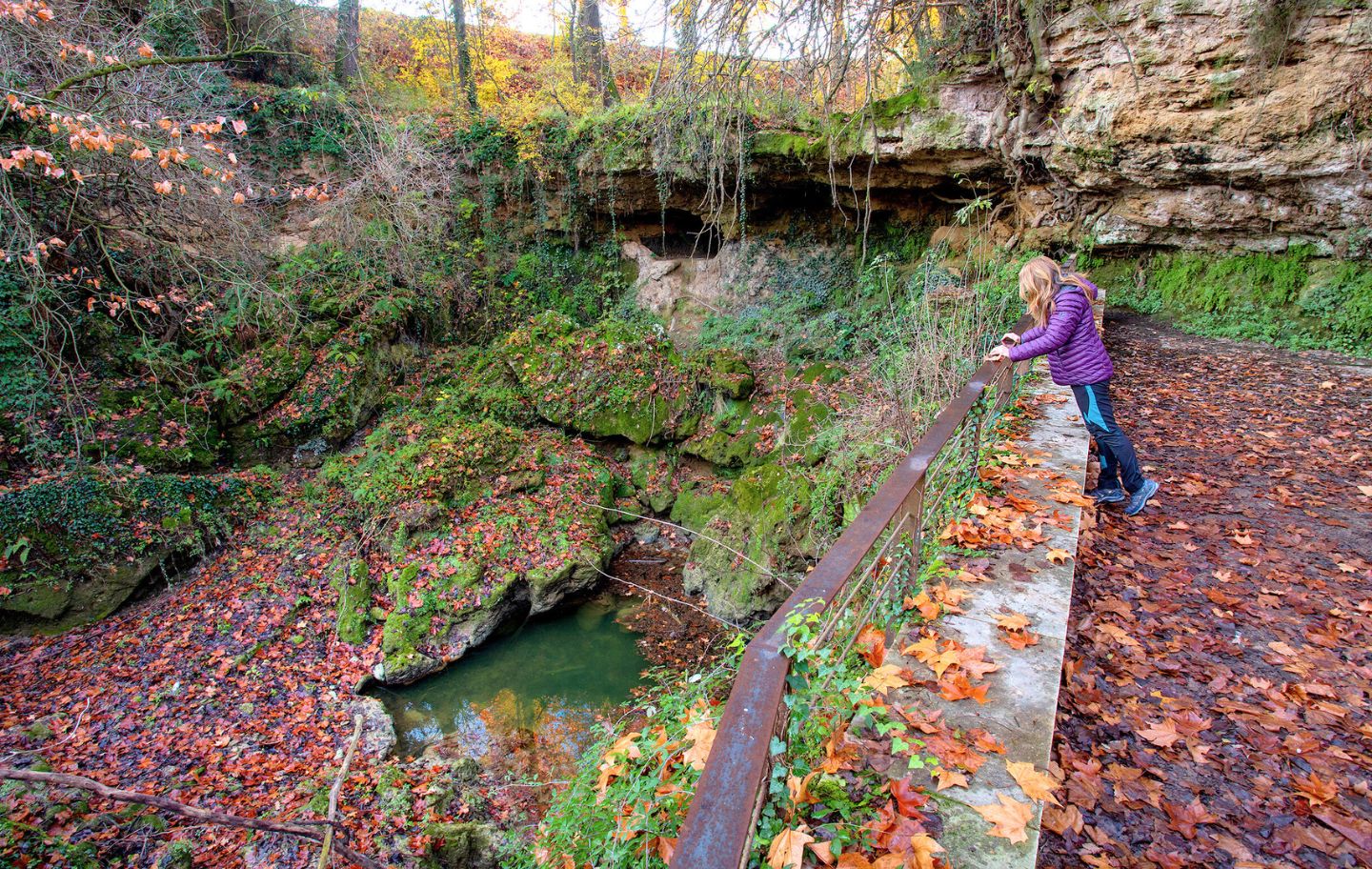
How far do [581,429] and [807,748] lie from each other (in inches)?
373

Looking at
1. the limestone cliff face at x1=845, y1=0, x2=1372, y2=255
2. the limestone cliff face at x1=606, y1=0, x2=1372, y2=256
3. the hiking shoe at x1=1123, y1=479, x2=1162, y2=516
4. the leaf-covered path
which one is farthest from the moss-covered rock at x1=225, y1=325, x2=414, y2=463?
the hiking shoe at x1=1123, y1=479, x2=1162, y2=516

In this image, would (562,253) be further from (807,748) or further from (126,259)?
(807,748)

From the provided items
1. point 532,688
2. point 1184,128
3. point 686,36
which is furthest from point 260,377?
point 1184,128

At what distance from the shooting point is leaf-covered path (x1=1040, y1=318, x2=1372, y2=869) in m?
2.08

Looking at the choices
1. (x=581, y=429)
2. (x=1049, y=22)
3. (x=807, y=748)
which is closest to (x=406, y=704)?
(x=581, y=429)

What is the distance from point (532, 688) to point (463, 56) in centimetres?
1498

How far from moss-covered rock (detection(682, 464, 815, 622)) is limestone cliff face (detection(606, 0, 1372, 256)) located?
387cm

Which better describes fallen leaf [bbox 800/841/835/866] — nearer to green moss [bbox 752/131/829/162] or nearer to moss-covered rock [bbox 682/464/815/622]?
moss-covered rock [bbox 682/464/815/622]

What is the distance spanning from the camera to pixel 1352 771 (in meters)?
2.22

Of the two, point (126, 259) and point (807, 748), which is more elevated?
point (126, 259)

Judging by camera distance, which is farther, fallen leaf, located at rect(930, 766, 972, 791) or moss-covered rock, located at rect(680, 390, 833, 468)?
moss-covered rock, located at rect(680, 390, 833, 468)

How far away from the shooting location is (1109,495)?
13.4 feet

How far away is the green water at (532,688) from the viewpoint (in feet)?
22.3

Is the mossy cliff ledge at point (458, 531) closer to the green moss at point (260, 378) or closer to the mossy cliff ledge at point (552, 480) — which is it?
the mossy cliff ledge at point (552, 480)
